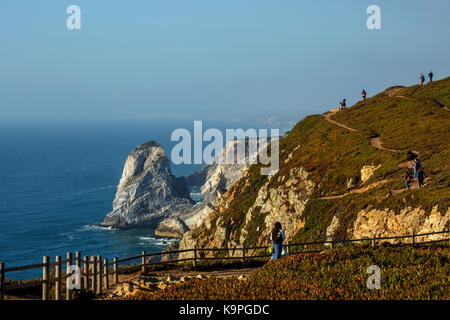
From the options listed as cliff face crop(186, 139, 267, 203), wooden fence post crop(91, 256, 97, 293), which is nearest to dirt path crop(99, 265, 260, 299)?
wooden fence post crop(91, 256, 97, 293)

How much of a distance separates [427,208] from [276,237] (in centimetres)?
1426

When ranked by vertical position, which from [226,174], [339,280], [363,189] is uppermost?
[363,189]

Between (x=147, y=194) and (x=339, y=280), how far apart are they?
130 m

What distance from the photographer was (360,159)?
163 feet

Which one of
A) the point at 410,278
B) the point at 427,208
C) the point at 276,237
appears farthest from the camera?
the point at 427,208

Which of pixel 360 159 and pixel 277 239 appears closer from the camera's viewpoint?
pixel 277 239

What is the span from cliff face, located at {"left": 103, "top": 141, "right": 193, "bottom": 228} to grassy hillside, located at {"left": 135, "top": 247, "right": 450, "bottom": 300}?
11266 centimetres

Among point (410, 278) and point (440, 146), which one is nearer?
point (410, 278)

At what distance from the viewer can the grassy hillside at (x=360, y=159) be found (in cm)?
3812

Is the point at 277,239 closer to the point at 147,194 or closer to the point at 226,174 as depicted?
the point at 147,194

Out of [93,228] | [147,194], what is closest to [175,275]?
[93,228]

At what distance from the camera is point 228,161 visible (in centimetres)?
17375
